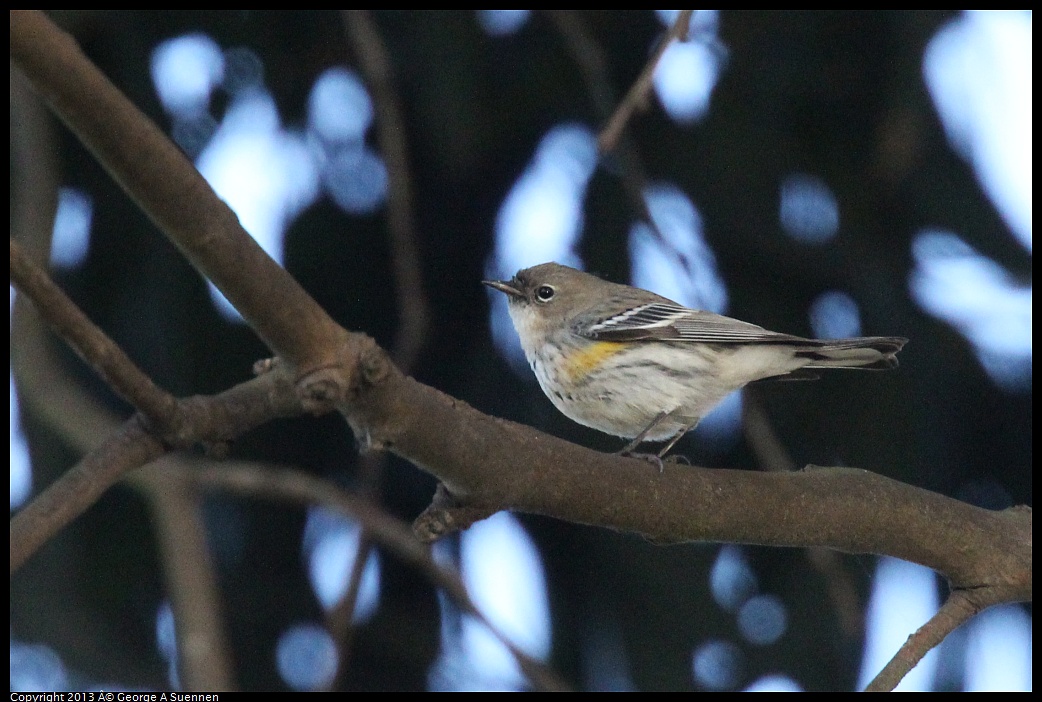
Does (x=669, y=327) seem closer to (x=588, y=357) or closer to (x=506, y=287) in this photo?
(x=588, y=357)

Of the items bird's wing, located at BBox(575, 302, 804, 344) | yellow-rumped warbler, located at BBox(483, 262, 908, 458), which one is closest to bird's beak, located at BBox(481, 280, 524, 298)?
yellow-rumped warbler, located at BBox(483, 262, 908, 458)

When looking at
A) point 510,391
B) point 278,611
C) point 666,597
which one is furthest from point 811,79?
point 278,611

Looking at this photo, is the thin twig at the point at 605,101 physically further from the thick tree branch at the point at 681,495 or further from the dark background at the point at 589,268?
the thick tree branch at the point at 681,495

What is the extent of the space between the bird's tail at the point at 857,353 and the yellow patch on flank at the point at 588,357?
0.80 meters

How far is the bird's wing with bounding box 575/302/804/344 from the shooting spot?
417 cm

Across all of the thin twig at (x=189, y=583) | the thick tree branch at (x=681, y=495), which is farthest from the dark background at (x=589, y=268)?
the thick tree branch at (x=681, y=495)

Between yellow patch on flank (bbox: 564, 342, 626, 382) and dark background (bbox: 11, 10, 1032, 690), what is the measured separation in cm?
23

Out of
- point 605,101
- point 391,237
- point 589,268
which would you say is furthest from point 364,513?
point 605,101

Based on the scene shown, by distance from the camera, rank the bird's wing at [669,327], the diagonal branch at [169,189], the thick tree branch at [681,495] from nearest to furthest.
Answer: the diagonal branch at [169,189] < the thick tree branch at [681,495] < the bird's wing at [669,327]

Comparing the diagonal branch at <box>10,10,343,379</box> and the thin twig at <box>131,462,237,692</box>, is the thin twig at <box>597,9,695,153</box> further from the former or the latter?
the thin twig at <box>131,462,237,692</box>

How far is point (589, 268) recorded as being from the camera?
433cm

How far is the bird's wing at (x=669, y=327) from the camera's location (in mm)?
4172

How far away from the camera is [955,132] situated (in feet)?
13.4

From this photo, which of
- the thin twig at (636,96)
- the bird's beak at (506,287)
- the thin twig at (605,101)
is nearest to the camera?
the thin twig at (636,96)
